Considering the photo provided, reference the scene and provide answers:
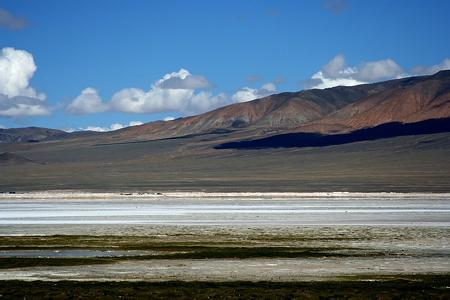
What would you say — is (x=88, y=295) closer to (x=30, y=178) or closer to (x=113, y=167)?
(x=30, y=178)

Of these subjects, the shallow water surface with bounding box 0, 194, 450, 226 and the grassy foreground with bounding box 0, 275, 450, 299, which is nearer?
the grassy foreground with bounding box 0, 275, 450, 299

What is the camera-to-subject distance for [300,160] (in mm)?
153625

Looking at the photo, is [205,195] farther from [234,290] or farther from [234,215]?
[234,290]

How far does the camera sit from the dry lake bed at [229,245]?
77.6 feet

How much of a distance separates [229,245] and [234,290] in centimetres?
1252

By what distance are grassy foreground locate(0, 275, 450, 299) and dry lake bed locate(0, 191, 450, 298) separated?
283 mm


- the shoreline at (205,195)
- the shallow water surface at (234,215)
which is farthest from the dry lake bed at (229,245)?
the shoreline at (205,195)

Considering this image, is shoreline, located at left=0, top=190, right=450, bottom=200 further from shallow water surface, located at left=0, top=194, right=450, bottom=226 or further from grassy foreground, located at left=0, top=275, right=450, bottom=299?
grassy foreground, located at left=0, top=275, right=450, bottom=299

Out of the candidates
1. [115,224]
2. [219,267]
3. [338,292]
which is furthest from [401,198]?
[338,292]

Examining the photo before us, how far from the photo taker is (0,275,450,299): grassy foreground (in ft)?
63.7

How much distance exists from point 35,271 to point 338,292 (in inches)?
366

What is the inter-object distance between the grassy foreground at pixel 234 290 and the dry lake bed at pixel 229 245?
0.93ft

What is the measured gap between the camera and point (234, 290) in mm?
20266

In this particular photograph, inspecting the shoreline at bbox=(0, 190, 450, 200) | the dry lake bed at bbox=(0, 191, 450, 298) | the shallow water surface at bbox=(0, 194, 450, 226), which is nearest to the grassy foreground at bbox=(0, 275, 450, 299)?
the dry lake bed at bbox=(0, 191, 450, 298)
